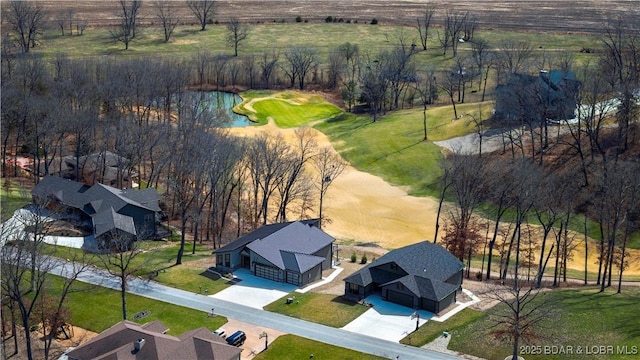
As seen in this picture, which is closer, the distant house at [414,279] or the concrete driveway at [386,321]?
the concrete driveway at [386,321]

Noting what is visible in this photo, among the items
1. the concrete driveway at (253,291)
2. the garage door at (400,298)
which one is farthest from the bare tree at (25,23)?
the garage door at (400,298)

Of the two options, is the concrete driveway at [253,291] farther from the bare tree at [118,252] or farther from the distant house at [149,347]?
the distant house at [149,347]

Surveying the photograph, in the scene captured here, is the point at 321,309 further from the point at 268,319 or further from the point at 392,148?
the point at 392,148

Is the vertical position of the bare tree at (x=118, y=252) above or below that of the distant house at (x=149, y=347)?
below

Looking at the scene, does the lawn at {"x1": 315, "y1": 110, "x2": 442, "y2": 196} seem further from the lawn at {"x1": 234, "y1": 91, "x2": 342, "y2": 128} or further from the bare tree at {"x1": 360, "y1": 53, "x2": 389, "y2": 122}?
the lawn at {"x1": 234, "y1": 91, "x2": 342, "y2": 128}

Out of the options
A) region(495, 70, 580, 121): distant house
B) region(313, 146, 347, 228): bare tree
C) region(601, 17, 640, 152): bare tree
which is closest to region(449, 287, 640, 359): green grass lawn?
region(313, 146, 347, 228): bare tree
